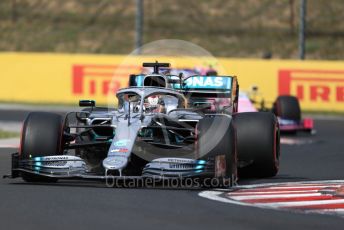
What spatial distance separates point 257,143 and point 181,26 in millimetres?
30158

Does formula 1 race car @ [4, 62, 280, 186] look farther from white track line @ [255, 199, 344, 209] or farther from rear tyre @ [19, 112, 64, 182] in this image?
white track line @ [255, 199, 344, 209]

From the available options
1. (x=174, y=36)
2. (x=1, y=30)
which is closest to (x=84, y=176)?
(x=174, y=36)

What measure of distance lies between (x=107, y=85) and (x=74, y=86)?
1157mm

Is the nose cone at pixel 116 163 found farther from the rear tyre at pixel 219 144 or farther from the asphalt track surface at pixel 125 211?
the rear tyre at pixel 219 144

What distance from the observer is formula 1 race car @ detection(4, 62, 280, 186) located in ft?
37.5

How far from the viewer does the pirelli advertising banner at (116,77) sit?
29.9 meters

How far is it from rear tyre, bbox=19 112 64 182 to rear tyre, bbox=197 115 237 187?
5.75ft

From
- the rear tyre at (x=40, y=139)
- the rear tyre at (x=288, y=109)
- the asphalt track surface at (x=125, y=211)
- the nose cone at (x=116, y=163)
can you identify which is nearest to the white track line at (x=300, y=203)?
the asphalt track surface at (x=125, y=211)

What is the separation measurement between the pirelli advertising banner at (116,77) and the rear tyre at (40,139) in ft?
55.3

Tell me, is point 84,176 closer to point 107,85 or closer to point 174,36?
point 107,85

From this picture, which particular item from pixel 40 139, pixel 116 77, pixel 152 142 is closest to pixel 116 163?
pixel 152 142

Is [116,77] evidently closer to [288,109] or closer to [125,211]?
[288,109]

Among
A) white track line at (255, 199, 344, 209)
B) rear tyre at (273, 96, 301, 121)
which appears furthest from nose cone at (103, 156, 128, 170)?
rear tyre at (273, 96, 301, 121)

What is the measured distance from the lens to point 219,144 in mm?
11469
